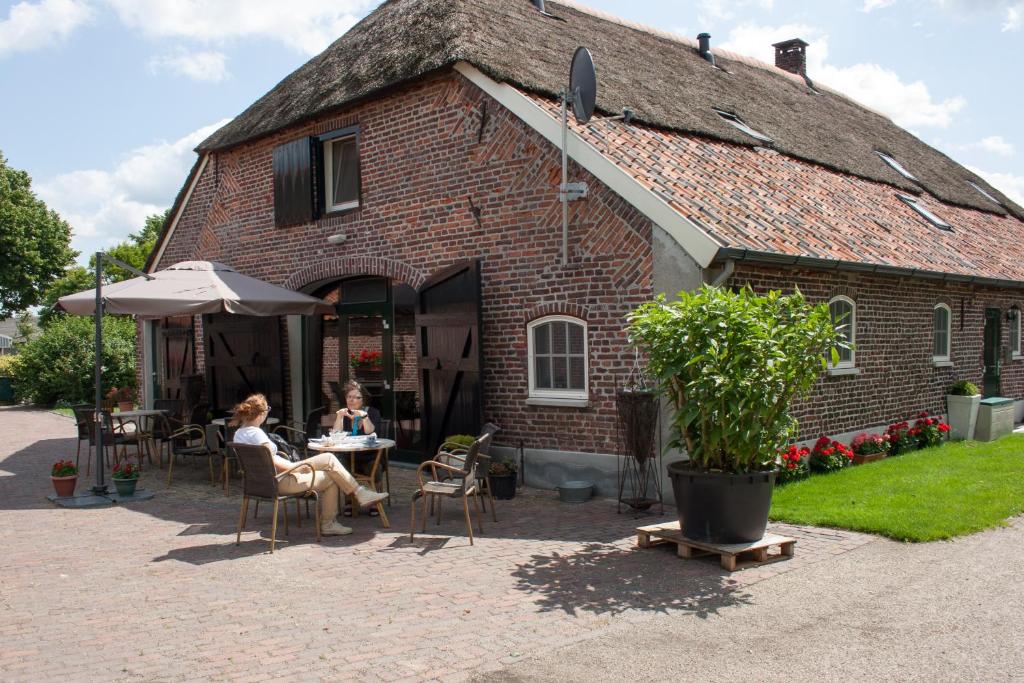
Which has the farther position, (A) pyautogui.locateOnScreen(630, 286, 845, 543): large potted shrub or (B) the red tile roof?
(B) the red tile roof

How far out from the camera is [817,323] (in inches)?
259

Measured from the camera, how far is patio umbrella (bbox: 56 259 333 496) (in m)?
9.88

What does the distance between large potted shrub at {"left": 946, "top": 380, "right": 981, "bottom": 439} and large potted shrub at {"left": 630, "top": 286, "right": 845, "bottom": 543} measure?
7.84 meters

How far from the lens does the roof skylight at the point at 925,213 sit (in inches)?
585

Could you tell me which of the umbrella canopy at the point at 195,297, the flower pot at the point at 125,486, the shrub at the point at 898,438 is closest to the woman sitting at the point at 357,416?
the umbrella canopy at the point at 195,297

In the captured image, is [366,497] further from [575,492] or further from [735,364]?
[735,364]

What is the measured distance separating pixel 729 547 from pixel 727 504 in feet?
1.05

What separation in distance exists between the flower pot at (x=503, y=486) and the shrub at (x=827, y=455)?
11.9 feet

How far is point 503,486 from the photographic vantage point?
9383mm

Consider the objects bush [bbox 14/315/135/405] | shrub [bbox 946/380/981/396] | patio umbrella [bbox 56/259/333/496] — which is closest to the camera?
patio umbrella [bbox 56/259/333/496]

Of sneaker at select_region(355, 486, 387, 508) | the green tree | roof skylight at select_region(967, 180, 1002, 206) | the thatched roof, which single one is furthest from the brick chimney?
the green tree

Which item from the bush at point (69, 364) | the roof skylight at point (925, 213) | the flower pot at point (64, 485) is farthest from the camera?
the bush at point (69, 364)

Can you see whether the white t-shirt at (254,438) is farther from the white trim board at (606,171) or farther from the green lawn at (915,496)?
the green lawn at (915,496)

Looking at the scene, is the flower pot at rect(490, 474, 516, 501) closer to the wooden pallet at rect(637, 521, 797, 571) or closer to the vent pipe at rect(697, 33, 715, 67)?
the wooden pallet at rect(637, 521, 797, 571)
